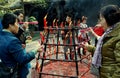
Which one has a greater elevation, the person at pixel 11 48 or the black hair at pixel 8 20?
the black hair at pixel 8 20

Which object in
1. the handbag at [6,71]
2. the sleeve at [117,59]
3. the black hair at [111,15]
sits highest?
the black hair at [111,15]

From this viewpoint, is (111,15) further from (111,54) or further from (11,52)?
(11,52)

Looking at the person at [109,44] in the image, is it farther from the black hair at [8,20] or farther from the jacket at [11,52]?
the black hair at [8,20]

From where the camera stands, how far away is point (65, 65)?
331 inches

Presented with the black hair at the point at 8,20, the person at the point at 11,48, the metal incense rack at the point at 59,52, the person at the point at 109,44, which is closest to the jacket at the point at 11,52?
the person at the point at 11,48

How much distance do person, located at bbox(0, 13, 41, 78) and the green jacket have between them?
1159 millimetres

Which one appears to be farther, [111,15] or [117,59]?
[111,15]

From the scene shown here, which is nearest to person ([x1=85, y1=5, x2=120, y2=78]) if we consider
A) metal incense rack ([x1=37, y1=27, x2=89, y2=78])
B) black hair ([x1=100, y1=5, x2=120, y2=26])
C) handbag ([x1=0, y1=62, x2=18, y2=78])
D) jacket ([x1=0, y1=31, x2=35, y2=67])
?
black hair ([x1=100, y1=5, x2=120, y2=26])

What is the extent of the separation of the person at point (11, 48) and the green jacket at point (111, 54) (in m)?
1.16

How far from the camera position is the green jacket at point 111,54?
11.6 ft

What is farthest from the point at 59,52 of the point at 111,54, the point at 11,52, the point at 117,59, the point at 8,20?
the point at 117,59

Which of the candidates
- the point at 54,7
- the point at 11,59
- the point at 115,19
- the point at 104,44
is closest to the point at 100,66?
the point at 104,44

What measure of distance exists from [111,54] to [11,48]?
1.47 meters

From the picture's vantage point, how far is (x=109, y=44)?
3.61 meters
